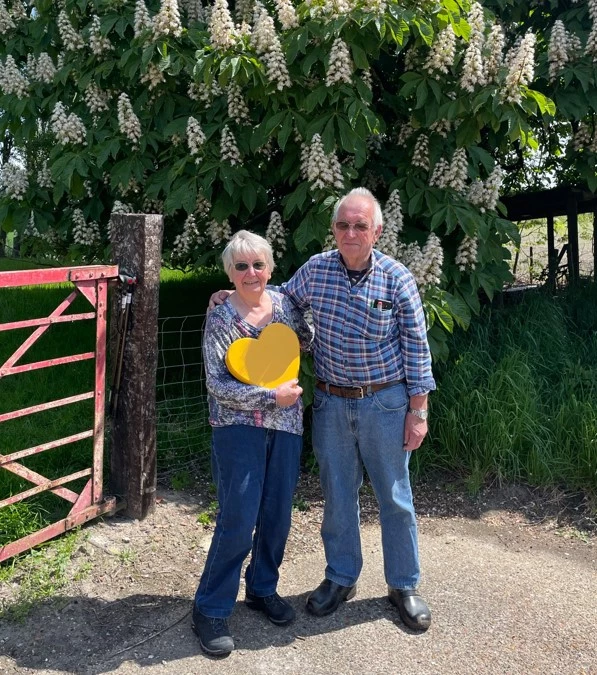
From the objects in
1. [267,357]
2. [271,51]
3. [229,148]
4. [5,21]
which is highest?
[5,21]

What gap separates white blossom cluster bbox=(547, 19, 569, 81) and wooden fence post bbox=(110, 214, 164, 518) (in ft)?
10.1

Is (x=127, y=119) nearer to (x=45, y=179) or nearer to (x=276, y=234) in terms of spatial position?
(x=45, y=179)

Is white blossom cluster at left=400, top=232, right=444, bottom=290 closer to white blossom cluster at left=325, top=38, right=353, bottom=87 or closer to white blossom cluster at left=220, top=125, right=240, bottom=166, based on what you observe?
white blossom cluster at left=325, top=38, right=353, bottom=87

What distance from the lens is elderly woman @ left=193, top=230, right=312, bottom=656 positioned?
9.23 feet

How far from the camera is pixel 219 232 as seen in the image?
186 inches

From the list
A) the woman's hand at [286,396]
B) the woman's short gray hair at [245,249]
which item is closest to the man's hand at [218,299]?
the woman's short gray hair at [245,249]

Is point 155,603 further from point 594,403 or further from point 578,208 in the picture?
point 578,208

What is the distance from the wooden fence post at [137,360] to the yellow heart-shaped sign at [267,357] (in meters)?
1.21

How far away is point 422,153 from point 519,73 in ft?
2.74

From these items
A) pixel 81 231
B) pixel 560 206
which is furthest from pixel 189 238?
pixel 560 206

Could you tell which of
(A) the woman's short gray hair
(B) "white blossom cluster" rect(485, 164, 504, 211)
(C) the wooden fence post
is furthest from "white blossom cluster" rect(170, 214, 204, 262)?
(A) the woman's short gray hair

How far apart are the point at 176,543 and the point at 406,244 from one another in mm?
2408

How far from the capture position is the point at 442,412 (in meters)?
5.02

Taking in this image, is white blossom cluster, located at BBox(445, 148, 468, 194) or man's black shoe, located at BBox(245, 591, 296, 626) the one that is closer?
man's black shoe, located at BBox(245, 591, 296, 626)
